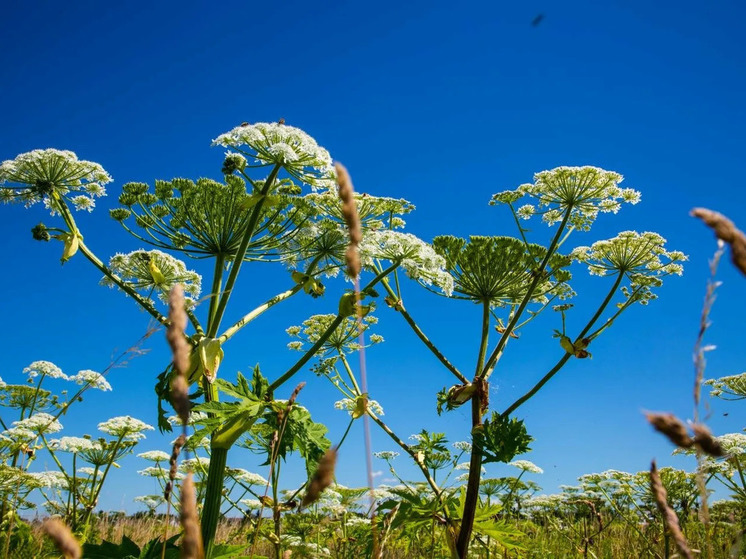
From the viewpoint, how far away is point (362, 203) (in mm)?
7230

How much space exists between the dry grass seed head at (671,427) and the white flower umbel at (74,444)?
8.34m

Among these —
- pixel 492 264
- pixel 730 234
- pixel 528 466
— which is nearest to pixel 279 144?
pixel 492 264

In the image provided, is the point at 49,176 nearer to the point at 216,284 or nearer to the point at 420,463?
the point at 216,284

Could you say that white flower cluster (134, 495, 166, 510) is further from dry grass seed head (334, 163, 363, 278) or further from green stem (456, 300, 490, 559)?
dry grass seed head (334, 163, 363, 278)

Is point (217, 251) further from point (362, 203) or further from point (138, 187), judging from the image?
point (362, 203)

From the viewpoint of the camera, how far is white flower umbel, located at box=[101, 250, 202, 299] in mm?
6434

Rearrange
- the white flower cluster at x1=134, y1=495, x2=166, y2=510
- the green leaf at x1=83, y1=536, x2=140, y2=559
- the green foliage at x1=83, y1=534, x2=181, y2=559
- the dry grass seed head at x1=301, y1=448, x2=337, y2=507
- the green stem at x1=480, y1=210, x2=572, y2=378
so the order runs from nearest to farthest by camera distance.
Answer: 1. the dry grass seed head at x1=301, y1=448, x2=337, y2=507
2. the green foliage at x1=83, y1=534, x2=181, y2=559
3. the green leaf at x1=83, y1=536, x2=140, y2=559
4. the green stem at x1=480, y1=210, x2=572, y2=378
5. the white flower cluster at x1=134, y1=495, x2=166, y2=510

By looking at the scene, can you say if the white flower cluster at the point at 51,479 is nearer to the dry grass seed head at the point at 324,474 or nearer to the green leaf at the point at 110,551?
the green leaf at the point at 110,551

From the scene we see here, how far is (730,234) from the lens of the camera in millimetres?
1393

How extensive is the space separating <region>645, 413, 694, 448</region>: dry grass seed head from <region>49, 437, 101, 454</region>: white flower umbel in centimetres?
834

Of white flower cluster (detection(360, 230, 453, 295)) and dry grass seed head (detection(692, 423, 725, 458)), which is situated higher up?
white flower cluster (detection(360, 230, 453, 295))

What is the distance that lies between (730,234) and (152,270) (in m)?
5.86

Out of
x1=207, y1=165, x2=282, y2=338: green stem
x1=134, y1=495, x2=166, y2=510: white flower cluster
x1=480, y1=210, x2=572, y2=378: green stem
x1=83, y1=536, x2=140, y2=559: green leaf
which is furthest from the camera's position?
x1=134, y1=495, x2=166, y2=510: white flower cluster

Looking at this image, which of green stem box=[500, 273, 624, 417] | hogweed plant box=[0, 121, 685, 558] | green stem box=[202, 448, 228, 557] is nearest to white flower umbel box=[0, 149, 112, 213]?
hogweed plant box=[0, 121, 685, 558]
